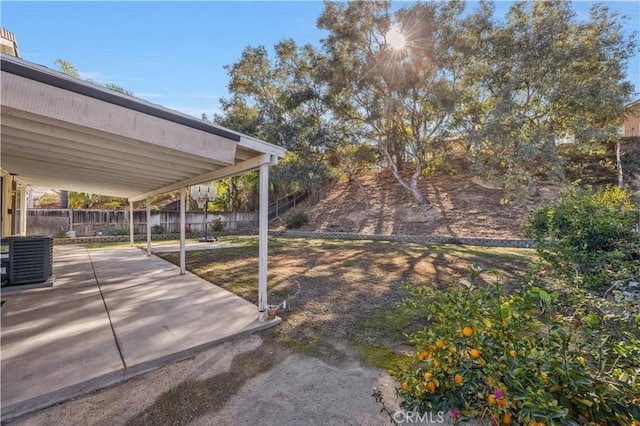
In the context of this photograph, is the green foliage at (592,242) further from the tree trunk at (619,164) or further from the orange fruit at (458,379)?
the tree trunk at (619,164)

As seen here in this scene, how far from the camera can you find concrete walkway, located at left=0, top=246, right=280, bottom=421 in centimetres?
227

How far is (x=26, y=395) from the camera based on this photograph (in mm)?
2066

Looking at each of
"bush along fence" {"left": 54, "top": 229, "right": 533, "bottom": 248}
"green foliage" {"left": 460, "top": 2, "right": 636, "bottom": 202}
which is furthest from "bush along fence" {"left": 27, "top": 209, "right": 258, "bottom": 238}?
"green foliage" {"left": 460, "top": 2, "right": 636, "bottom": 202}

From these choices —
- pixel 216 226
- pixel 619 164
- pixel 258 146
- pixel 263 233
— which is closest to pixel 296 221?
pixel 216 226

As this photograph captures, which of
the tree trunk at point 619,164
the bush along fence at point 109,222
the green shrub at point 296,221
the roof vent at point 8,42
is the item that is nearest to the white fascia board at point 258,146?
the roof vent at point 8,42

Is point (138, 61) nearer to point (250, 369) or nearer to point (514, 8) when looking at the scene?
point (250, 369)

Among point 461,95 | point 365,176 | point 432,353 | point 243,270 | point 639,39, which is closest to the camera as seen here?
point 432,353

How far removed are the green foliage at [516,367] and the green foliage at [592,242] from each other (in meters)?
1.43

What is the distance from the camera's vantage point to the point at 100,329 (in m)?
3.23

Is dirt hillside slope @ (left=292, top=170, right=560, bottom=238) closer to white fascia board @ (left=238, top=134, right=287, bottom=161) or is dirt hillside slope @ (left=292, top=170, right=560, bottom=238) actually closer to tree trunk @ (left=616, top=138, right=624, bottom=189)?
tree trunk @ (left=616, top=138, right=624, bottom=189)

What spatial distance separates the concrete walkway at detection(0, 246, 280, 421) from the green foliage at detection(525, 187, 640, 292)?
354 cm

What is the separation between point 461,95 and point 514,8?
3.99 metres

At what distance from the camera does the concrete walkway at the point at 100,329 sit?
2273mm

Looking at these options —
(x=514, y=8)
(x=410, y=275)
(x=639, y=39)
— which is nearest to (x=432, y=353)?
(x=410, y=275)
